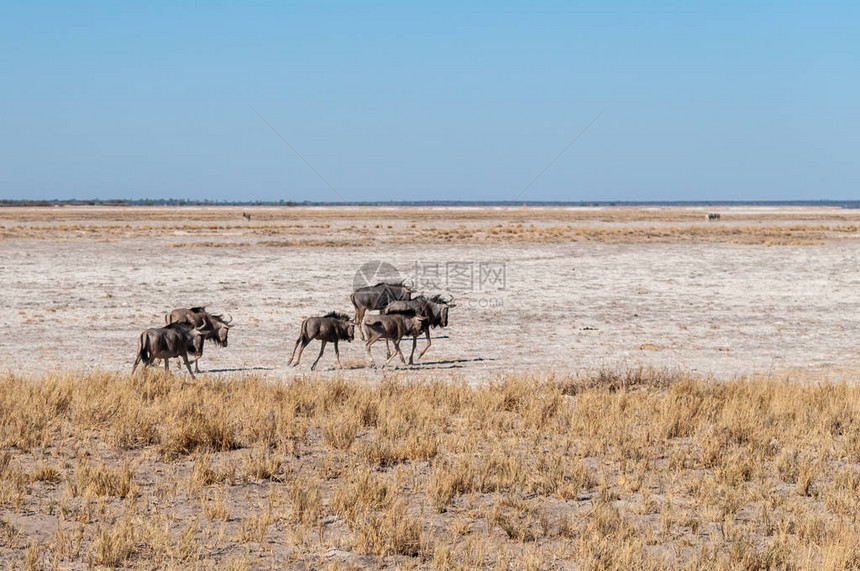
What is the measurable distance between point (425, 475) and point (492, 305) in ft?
50.2

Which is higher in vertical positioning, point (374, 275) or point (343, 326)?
point (343, 326)

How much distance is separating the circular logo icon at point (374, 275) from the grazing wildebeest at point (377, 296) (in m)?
9.65

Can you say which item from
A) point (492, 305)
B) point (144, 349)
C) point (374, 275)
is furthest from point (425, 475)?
point (374, 275)

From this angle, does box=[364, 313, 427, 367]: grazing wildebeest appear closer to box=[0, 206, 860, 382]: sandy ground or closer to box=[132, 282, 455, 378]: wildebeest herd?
box=[132, 282, 455, 378]: wildebeest herd

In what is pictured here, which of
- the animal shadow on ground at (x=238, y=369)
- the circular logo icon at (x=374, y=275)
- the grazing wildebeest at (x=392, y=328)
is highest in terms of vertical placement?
the grazing wildebeest at (x=392, y=328)

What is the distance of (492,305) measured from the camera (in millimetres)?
23250

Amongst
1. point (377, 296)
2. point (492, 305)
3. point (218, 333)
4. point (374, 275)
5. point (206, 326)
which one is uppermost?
point (377, 296)

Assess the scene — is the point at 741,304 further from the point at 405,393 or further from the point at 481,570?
the point at 481,570

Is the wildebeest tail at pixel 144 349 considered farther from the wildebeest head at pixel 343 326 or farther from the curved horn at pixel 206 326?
the wildebeest head at pixel 343 326

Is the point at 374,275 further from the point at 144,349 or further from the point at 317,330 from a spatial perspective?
the point at 144,349

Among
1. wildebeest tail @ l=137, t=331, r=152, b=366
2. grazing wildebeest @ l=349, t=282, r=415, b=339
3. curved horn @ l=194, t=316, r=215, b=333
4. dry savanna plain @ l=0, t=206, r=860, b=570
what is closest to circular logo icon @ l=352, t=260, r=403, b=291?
dry savanna plain @ l=0, t=206, r=860, b=570

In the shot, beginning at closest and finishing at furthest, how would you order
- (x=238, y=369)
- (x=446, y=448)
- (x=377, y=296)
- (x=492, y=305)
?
(x=446, y=448), (x=238, y=369), (x=377, y=296), (x=492, y=305)

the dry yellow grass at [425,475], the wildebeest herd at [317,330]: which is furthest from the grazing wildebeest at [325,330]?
the dry yellow grass at [425,475]

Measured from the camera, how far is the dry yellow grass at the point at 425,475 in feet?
20.1
